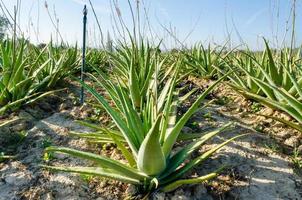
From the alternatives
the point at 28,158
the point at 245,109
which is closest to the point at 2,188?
the point at 28,158

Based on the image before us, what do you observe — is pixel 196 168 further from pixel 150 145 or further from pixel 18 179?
pixel 18 179

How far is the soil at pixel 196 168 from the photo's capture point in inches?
83.8

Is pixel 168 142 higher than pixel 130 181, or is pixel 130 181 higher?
Result: pixel 168 142

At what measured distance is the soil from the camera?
6.99ft

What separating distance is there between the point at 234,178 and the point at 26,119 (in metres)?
1.96

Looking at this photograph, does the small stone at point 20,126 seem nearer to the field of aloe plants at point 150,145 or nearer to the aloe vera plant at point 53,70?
the field of aloe plants at point 150,145

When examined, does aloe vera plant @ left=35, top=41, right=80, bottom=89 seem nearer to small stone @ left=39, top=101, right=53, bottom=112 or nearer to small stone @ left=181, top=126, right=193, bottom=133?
small stone @ left=39, top=101, right=53, bottom=112

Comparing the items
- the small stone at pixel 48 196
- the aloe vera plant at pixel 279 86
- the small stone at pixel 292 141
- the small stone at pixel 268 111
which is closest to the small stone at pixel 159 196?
the small stone at pixel 48 196

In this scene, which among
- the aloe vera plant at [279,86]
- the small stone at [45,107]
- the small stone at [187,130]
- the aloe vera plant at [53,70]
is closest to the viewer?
the aloe vera plant at [279,86]

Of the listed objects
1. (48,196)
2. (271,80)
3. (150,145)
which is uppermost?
(271,80)

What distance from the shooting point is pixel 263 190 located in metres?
2.13

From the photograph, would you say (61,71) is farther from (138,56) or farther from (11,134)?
(11,134)

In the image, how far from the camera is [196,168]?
7.66 ft

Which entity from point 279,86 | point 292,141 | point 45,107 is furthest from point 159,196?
point 45,107
